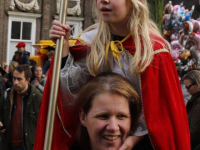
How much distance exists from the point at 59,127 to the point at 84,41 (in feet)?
1.74

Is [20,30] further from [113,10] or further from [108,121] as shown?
[108,121]

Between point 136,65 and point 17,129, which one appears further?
point 17,129

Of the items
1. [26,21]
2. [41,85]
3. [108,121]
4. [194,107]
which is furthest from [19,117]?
[26,21]

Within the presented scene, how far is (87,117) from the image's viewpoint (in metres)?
2.46

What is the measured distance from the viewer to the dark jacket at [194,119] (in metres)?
5.33

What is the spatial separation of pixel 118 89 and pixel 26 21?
19.6 meters

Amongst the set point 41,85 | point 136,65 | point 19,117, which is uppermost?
point 136,65

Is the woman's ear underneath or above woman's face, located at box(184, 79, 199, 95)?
above

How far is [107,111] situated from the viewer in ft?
7.79

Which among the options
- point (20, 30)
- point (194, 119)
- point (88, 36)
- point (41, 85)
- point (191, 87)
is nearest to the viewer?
point (88, 36)

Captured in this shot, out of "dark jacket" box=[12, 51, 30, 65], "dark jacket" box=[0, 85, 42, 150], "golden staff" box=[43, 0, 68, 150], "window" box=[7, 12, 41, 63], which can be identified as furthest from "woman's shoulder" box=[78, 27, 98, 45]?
"window" box=[7, 12, 41, 63]

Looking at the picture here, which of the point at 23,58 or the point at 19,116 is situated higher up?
the point at 23,58

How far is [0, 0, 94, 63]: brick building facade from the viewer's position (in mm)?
20781

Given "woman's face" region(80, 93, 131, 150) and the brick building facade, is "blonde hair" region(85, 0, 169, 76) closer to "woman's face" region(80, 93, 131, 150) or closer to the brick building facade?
"woman's face" region(80, 93, 131, 150)
